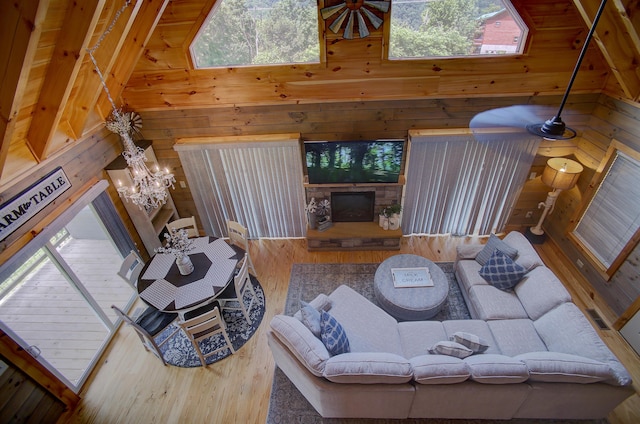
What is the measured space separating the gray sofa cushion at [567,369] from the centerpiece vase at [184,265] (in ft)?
11.5

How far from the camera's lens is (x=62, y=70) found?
2646mm

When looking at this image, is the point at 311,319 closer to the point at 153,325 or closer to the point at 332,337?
the point at 332,337

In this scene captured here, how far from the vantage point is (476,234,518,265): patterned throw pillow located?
3922 mm

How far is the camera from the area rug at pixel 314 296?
3113 mm

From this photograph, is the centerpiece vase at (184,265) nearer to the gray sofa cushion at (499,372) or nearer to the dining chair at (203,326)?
the dining chair at (203,326)

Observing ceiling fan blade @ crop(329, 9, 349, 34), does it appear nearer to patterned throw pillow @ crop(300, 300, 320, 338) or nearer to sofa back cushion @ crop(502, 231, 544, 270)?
patterned throw pillow @ crop(300, 300, 320, 338)

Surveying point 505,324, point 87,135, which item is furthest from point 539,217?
point 87,135

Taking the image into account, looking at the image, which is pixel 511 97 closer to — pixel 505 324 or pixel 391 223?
pixel 391 223

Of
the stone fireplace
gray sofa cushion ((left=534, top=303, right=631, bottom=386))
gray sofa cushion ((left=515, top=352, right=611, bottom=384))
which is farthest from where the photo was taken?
the stone fireplace

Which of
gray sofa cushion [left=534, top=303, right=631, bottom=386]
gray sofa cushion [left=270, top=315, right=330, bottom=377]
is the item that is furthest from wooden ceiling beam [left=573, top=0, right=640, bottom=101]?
gray sofa cushion [left=270, top=315, right=330, bottom=377]

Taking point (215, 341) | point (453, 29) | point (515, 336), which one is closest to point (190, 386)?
point (215, 341)

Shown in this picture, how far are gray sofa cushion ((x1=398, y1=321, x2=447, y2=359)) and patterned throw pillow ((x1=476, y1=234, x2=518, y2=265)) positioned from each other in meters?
1.16

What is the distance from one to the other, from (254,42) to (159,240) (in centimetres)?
304

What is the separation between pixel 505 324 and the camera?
339 centimetres
